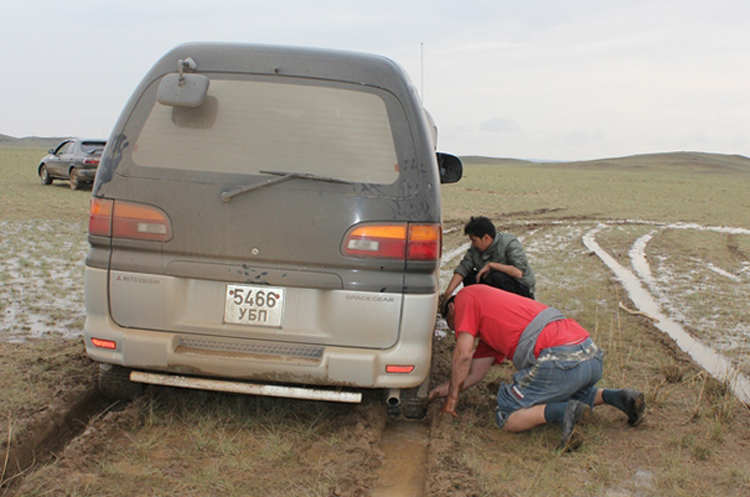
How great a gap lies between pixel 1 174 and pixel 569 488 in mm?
29582

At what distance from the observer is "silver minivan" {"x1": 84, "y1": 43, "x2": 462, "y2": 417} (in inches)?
150

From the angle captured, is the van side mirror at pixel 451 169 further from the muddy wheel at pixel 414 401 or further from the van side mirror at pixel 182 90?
the van side mirror at pixel 182 90

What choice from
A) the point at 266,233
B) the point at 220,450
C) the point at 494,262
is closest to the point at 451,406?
the point at 220,450

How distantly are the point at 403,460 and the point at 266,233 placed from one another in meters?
1.40

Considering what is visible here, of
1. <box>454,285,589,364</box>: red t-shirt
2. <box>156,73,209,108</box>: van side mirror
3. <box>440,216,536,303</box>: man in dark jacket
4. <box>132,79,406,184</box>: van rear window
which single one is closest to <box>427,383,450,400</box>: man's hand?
<box>454,285,589,364</box>: red t-shirt

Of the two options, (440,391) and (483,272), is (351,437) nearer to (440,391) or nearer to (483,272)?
(440,391)

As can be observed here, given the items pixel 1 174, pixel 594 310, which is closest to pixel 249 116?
pixel 594 310

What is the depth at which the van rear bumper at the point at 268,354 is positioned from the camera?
152 inches

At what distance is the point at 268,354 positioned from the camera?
3877 mm

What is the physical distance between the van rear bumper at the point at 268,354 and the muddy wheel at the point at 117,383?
42cm

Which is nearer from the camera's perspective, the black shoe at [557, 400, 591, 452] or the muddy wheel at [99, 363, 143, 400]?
the black shoe at [557, 400, 591, 452]

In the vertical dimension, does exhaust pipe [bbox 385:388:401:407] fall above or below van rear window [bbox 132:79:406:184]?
below

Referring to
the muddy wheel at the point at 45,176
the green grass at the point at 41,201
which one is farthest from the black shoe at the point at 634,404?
the muddy wheel at the point at 45,176

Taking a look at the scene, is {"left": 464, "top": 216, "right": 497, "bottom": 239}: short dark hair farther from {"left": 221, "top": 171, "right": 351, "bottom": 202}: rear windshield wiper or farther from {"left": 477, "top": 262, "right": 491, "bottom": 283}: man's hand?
{"left": 221, "top": 171, "right": 351, "bottom": 202}: rear windshield wiper
